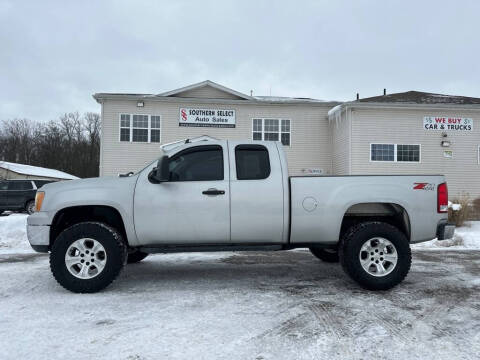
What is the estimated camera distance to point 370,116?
18719 mm

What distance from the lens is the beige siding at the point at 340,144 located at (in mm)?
18375

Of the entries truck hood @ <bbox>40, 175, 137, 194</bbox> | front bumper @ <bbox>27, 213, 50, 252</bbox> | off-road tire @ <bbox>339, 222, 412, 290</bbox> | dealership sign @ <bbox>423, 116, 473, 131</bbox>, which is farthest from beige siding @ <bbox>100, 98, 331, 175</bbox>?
off-road tire @ <bbox>339, 222, 412, 290</bbox>

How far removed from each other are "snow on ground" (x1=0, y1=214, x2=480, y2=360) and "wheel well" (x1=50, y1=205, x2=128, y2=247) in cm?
75

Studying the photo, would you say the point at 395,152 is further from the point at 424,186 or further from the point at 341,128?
the point at 424,186

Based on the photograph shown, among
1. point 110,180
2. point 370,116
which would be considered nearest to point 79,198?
point 110,180

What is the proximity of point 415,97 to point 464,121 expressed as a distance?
2.84 meters

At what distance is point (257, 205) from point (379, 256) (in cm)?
166

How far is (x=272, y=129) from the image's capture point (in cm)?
1977

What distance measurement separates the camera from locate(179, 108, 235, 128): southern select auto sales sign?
19297 mm

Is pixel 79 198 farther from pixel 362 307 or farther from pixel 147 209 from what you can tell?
pixel 362 307

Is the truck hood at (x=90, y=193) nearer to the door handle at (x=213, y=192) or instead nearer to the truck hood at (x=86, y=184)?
the truck hood at (x=86, y=184)

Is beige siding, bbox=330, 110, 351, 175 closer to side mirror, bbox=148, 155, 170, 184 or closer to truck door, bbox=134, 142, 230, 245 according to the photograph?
truck door, bbox=134, 142, 230, 245

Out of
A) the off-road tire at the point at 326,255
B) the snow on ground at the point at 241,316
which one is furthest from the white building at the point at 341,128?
the snow on ground at the point at 241,316

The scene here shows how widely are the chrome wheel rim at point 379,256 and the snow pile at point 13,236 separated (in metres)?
7.42
